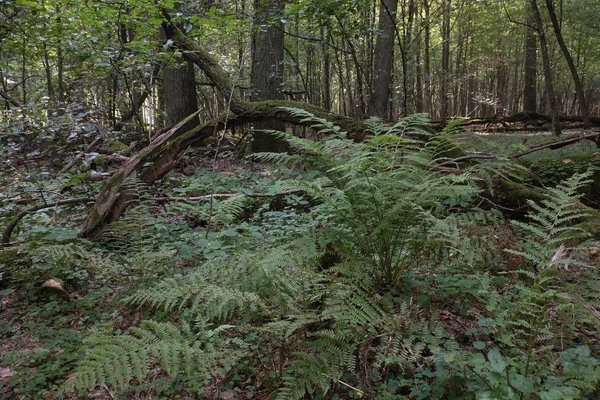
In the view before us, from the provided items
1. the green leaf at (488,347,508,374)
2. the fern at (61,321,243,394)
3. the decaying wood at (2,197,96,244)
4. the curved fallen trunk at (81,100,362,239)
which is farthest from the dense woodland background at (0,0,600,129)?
the green leaf at (488,347,508,374)

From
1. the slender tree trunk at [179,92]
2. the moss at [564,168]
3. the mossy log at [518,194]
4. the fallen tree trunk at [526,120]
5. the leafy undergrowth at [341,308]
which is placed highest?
the slender tree trunk at [179,92]

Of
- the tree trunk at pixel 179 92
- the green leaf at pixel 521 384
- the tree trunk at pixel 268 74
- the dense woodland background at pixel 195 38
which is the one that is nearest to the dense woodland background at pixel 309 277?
the green leaf at pixel 521 384

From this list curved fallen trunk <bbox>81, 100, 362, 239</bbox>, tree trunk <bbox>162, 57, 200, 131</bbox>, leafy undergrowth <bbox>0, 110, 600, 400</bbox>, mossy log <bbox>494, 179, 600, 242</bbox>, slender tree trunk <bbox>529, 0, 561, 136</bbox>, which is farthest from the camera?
tree trunk <bbox>162, 57, 200, 131</bbox>

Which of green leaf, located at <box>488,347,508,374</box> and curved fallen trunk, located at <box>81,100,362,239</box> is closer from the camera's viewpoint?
green leaf, located at <box>488,347,508,374</box>

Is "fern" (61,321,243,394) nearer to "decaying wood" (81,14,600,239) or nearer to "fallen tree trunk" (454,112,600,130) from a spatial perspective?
"decaying wood" (81,14,600,239)

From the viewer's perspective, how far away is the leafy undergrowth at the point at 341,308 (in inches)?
67.7

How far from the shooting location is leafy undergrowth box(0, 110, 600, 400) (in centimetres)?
172

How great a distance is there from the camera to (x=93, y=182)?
541 cm

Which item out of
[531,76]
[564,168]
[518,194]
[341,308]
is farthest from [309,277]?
[531,76]

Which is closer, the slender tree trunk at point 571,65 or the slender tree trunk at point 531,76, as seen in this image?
the slender tree trunk at point 571,65

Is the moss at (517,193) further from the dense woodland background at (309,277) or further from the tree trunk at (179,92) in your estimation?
the tree trunk at (179,92)

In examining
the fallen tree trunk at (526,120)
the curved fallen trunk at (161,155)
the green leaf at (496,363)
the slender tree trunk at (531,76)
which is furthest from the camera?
the slender tree trunk at (531,76)

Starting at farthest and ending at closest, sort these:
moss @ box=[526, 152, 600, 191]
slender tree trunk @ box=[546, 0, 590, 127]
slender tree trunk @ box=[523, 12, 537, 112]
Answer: slender tree trunk @ box=[523, 12, 537, 112], slender tree trunk @ box=[546, 0, 590, 127], moss @ box=[526, 152, 600, 191]

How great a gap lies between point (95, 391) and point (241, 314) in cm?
103
